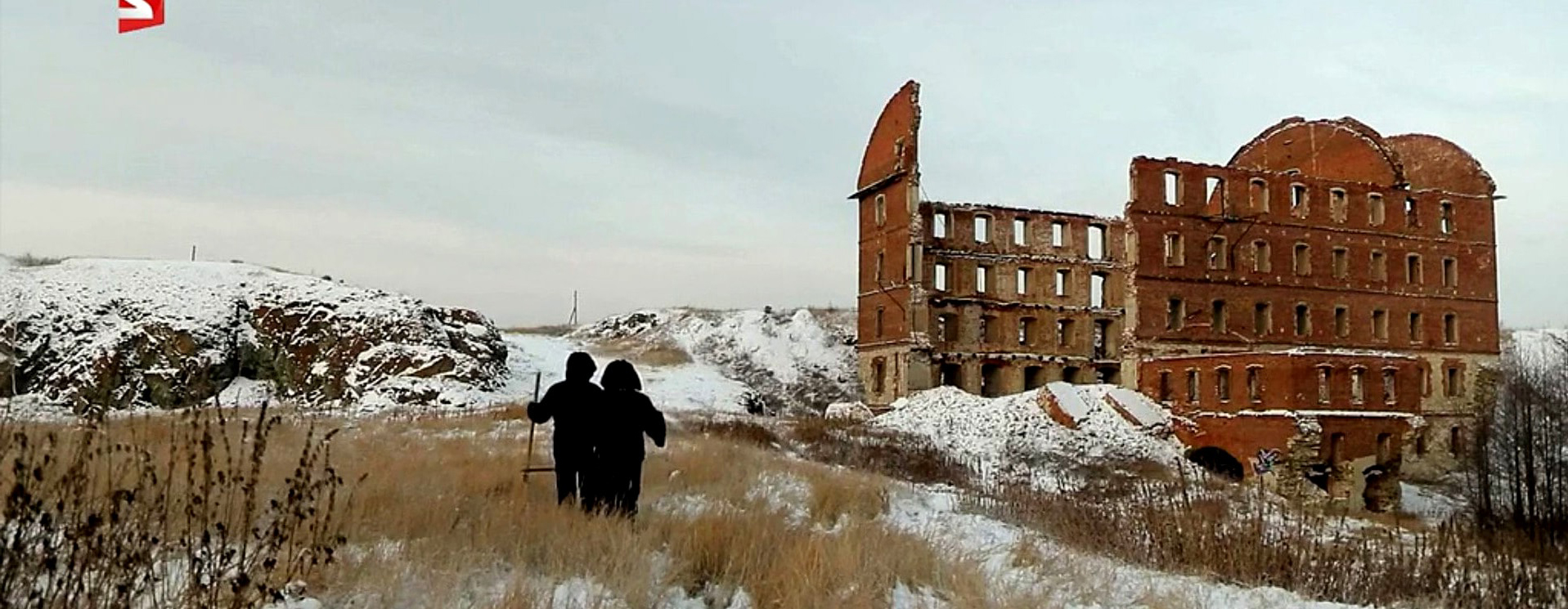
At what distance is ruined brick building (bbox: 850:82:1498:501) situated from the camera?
1524 inches

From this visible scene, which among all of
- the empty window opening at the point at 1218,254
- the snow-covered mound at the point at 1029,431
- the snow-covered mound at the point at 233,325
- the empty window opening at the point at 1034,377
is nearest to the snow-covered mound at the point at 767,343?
the empty window opening at the point at 1034,377

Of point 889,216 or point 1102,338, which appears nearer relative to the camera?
point 889,216

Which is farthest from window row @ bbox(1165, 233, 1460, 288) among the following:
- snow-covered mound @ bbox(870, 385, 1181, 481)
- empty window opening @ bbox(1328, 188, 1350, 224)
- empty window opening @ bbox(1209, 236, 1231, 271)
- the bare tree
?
snow-covered mound @ bbox(870, 385, 1181, 481)

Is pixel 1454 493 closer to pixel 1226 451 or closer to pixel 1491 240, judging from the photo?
pixel 1226 451

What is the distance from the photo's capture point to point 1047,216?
141ft

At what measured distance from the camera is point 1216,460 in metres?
32.4

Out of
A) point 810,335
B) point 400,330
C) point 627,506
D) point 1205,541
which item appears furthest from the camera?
point 810,335

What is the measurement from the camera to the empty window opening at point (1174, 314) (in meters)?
39.0

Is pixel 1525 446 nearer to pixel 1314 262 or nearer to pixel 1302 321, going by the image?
pixel 1302 321

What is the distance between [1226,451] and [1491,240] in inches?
813

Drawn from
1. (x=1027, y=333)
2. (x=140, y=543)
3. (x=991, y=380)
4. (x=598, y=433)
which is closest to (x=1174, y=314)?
(x=1027, y=333)

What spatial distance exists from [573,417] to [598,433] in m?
0.22

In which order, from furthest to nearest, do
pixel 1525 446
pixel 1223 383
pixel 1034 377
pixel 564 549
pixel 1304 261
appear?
pixel 1034 377 < pixel 1304 261 < pixel 1223 383 < pixel 1525 446 < pixel 564 549

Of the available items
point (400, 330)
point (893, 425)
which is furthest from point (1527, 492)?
point (400, 330)
